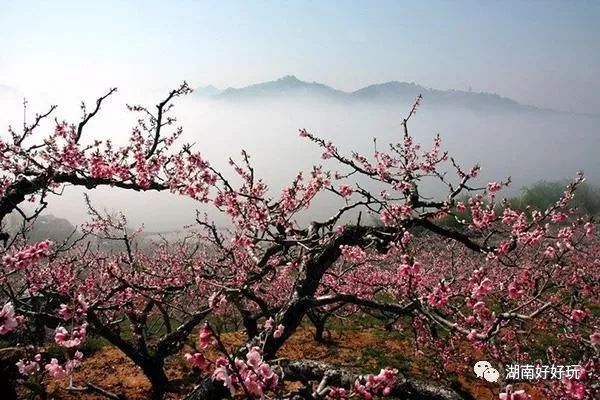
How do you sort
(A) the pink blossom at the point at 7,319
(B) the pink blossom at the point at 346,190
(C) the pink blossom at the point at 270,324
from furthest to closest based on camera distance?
(B) the pink blossom at the point at 346,190 < (C) the pink blossom at the point at 270,324 < (A) the pink blossom at the point at 7,319

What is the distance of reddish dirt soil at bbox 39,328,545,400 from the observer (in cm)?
997

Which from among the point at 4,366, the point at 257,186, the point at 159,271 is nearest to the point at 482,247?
the point at 257,186

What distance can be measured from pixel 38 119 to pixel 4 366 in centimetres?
566

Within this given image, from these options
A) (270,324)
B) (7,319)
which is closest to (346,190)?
(270,324)

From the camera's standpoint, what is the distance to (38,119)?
29.1 feet

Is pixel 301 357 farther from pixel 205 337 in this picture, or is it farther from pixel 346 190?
pixel 205 337

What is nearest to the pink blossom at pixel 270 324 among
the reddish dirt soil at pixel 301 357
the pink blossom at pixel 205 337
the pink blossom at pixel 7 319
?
the pink blossom at pixel 205 337

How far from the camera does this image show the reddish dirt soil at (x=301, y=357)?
9969 millimetres

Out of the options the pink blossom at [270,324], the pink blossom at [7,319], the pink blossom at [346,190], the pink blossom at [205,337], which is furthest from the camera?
the pink blossom at [346,190]

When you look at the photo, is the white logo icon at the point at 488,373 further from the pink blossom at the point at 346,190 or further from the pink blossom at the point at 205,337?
the pink blossom at the point at 205,337

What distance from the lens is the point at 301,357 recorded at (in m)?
12.9

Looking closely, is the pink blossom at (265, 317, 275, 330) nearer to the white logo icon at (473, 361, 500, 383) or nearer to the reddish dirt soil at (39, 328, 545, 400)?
the reddish dirt soil at (39, 328, 545, 400)

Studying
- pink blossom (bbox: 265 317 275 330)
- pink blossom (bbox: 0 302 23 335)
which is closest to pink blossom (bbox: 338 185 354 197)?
pink blossom (bbox: 265 317 275 330)

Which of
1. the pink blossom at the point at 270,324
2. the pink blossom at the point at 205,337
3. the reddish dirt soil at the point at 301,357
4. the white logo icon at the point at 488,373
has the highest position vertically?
the pink blossom at the point at 205,337
